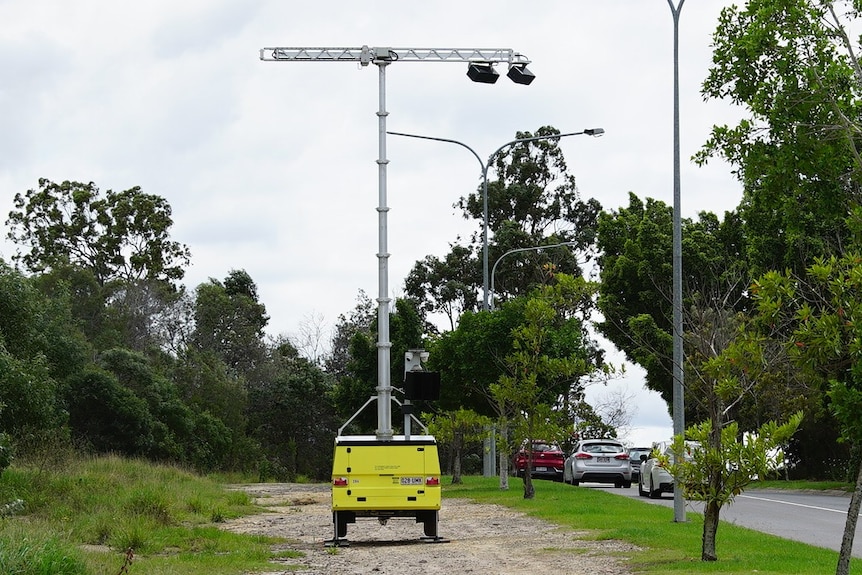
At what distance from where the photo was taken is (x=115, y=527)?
63.7 ft

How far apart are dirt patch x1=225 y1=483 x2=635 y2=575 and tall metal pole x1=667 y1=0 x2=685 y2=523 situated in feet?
8.48

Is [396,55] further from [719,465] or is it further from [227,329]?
[227,329]

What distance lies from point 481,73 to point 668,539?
987cm

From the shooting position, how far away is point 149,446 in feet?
161

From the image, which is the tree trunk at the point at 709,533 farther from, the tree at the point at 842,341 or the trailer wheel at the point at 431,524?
the trailer wheel at the point at 431,524

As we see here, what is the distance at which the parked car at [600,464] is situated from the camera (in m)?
40.9

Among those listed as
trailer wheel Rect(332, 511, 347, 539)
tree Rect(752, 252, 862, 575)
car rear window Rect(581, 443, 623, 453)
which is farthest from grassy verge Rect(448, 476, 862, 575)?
car rear window Rect(581, 443, 623, 453)

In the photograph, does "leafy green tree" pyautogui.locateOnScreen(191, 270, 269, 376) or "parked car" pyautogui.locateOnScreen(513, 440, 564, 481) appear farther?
"leafy green tree" pyautogui.locateOnScreen(191, 270, 269, 376)

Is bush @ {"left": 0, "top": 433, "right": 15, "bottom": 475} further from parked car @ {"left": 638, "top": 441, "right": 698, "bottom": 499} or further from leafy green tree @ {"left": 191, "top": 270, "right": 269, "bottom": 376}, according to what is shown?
leafy green tree @ {"left": 191, "top": 270, "right": 269, "bottom": 376}

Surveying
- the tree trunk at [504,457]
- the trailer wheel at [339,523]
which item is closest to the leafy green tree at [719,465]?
the trailer wheel at [339,523]

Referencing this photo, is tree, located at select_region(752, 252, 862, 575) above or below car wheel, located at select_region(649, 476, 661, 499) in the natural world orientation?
above

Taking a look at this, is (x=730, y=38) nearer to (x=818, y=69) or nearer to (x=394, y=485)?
(x=818, y=69)

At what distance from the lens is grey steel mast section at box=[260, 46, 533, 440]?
878 inches

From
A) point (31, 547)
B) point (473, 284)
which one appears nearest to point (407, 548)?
point (31, 547)
